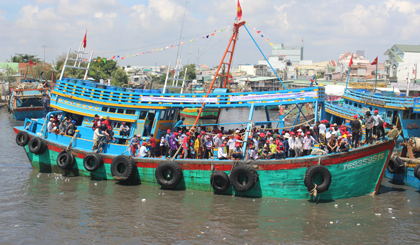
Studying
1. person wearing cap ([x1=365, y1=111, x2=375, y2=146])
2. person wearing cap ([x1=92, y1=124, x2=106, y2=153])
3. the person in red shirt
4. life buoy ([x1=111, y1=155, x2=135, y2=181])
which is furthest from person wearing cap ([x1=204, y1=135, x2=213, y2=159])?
person wearing cap ([x1=365, y1=111, x2=375, y2=146])

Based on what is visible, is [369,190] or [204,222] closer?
[204,222]

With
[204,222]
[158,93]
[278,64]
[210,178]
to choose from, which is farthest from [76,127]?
[278,64]

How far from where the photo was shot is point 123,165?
42.9 ft

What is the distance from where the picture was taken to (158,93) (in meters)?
14.2

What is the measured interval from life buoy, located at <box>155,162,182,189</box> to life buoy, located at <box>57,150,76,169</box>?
11.8 ft

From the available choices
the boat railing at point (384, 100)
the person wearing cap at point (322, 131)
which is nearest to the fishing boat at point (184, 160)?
the person wearing cap at point (322, 131)

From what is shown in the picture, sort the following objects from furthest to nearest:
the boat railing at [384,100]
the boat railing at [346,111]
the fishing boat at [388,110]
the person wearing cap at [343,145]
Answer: the boat railing at [346,111]
the boat railing at [384,100]
the fishing boat at [388,110]
the person wearing cap at [343,145]

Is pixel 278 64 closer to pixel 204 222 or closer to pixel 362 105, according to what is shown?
pixel 362 105

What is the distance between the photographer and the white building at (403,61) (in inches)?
1939

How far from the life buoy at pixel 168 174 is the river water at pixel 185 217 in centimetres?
30

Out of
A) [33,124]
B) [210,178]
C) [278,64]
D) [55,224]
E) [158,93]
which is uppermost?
[278,64]

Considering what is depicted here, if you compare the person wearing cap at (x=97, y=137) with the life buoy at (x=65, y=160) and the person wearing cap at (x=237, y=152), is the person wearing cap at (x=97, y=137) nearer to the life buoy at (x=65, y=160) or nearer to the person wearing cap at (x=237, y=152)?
the life buoy at (x=65, y=160)

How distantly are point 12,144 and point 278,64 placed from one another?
64.4 meters

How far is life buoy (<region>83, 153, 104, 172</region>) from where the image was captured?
43.6 ft
